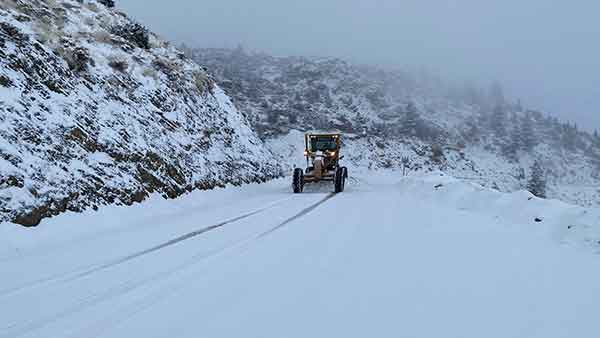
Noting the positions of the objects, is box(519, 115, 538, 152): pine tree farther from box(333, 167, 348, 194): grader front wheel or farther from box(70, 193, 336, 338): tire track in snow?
box(70, 193, 336, 338): tire track in snow

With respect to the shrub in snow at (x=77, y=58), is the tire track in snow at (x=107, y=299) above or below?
below

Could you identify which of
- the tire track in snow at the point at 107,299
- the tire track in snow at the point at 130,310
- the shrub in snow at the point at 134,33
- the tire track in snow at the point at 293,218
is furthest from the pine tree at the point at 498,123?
the tire track in snow at the point at 130,310

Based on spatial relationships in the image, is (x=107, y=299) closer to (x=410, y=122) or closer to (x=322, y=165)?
(x=322, y=165)

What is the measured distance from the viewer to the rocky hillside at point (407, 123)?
56219mm

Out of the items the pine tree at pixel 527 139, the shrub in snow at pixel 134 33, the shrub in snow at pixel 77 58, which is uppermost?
the shrub in snow at pixel 134 33

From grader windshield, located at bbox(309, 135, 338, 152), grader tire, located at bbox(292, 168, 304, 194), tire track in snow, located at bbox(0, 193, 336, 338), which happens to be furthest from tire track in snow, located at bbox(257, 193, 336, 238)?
grader windshield, located at bbox(309, 135, 338, 152)

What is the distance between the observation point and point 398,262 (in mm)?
5547

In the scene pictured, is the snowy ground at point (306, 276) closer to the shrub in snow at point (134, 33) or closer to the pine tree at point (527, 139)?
the shrub in snow at point (134, 33)

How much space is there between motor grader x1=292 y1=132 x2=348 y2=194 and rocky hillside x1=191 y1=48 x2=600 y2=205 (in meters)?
26.8

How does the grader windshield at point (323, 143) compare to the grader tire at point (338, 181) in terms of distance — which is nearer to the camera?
the grader tire at point (338, 181)

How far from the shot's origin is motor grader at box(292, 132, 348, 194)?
18.4m

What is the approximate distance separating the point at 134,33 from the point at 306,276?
17.0m

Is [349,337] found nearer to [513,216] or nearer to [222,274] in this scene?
[222,274]

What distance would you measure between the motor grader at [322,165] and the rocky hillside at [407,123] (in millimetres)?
26754
